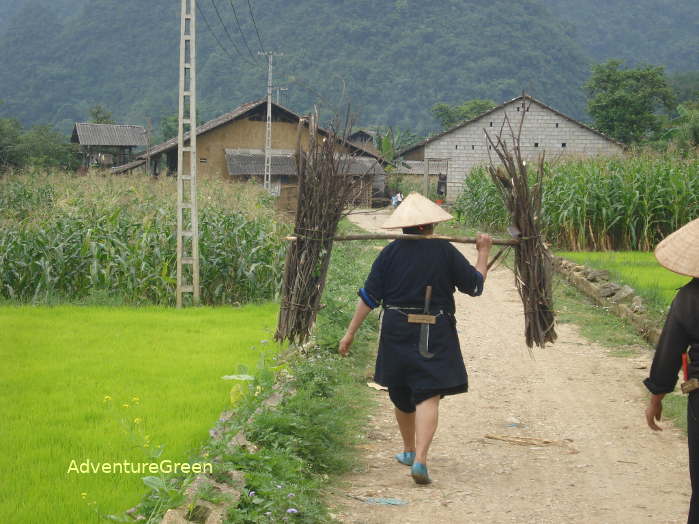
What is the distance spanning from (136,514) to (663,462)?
358 centimetres

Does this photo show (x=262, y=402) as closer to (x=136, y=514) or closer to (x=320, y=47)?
(x=136, y=514)

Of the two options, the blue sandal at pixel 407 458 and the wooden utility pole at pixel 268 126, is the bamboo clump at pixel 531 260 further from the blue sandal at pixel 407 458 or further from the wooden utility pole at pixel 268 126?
the wooden utility pole at pixel 268 126

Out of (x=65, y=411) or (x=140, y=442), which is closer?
(x=140, y=442)

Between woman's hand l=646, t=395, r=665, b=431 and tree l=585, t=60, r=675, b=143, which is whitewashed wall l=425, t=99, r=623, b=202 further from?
woman's hand l=646, t=395, r=665, b=431

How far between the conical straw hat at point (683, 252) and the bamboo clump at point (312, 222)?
315 cm

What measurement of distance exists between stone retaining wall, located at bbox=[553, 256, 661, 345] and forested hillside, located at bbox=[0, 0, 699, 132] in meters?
56.0

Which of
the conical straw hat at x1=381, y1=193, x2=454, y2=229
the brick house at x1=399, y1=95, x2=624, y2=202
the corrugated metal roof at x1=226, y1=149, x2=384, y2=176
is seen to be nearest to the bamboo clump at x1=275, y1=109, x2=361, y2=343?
the conical straw hat at x1=381, y1=193, x2=454, y2=229

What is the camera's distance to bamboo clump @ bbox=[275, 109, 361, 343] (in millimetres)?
6824

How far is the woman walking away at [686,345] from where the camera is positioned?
12.5 ft

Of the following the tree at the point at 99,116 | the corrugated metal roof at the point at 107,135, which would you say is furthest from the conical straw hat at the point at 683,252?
the tree at the point at 99,116

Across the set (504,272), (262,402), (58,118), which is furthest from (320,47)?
(262,402)

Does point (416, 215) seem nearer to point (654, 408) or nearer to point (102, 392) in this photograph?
point (654, 408)

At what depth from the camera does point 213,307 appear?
11109 millimetres

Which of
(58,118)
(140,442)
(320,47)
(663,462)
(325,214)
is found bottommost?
(663,462)
